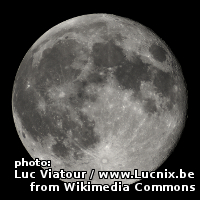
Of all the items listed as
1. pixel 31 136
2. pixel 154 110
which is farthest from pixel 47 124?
pixel 154 110

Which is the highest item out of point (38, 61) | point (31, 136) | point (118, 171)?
point (38, 61)

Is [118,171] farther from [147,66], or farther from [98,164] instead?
[147,66]

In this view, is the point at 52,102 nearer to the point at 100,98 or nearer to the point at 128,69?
the point at 100,98

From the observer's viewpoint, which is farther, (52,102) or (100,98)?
(52,102)

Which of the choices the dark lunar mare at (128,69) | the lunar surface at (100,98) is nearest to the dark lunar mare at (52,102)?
the lunar surface at (100,98)

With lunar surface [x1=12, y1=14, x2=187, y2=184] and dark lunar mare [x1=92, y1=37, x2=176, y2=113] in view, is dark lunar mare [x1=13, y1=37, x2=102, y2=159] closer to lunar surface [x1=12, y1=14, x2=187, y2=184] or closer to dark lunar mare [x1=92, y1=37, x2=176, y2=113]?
lunar surface [x1=12, y1=14, x2=187, y2=184]

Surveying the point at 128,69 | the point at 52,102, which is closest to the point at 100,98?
the point at 128,69

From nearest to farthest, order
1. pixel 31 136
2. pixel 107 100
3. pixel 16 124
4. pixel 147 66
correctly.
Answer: pixel 107 100
pixel 147 66
pixel 31 136
pixel 16 124

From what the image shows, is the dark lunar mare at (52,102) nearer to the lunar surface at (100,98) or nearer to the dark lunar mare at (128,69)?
the lunar surface at (100,98)
